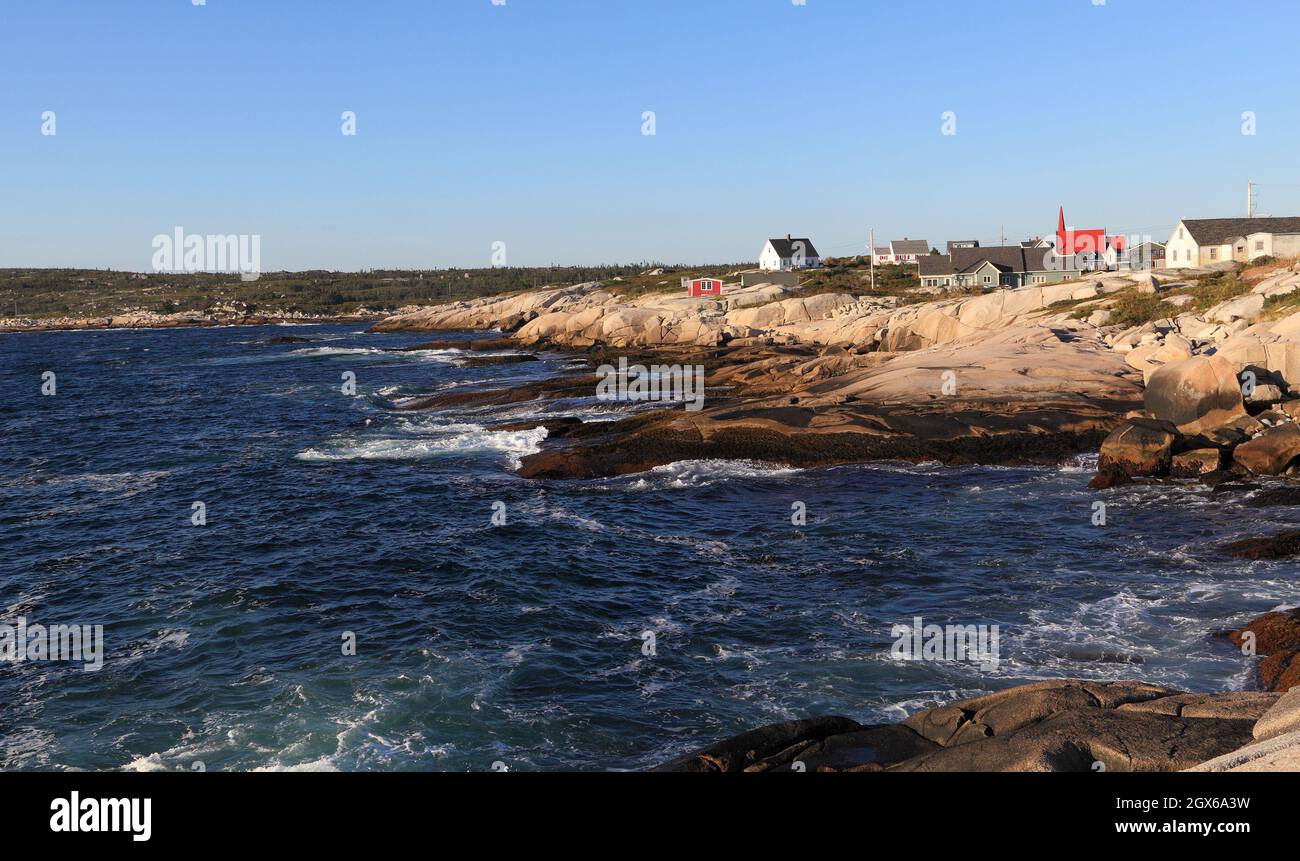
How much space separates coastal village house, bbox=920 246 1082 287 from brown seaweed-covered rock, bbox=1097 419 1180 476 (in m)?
60.7

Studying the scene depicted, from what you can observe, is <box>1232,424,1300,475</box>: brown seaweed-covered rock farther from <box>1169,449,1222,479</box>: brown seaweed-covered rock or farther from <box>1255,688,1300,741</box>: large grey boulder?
<box>1255,688,1300,741</box>: large grey boulder

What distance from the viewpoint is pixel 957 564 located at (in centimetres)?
2466

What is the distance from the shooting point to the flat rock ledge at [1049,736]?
35.7 feet

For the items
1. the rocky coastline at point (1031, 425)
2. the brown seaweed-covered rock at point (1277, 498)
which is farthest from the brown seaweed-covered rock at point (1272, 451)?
the brown seaweed-covered rock at point (1277, 498)

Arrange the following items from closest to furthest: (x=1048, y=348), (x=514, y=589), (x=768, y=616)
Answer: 1. (x=768, y=616)
2. (x=514, y=589)
3. (x=1048, y=348)

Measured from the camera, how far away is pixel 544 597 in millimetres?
23578

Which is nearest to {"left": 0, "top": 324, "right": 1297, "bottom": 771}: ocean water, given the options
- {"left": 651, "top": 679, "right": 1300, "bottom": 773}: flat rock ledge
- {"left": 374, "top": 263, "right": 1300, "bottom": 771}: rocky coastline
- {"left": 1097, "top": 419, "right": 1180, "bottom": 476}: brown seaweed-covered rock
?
{"left": 1097, "top": 419, "right": 1180, "bottom": 476}: brown seaweed-covered rock

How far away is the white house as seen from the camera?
129250 mm

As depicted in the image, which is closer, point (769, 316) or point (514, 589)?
point (514, 589)
